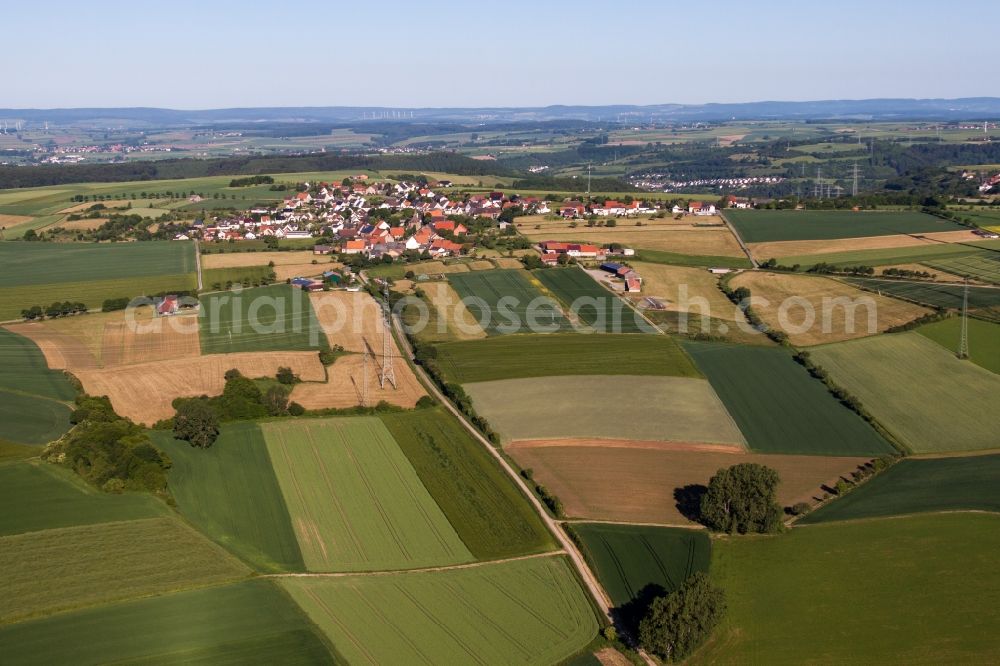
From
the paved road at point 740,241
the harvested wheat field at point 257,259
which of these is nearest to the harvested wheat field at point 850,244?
the paved road at point 740,241

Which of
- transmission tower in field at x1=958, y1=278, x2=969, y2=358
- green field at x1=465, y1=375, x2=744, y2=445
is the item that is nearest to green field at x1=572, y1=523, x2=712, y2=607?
green field at x1=465, y1=375, x2=744, y2=445

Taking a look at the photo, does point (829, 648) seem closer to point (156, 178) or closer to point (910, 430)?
point (910, 430)

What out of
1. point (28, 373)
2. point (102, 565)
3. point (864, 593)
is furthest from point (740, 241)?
point (102, 565)

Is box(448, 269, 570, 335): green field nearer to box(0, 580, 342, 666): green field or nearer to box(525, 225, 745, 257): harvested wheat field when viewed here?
box(525, 225, 745, 257): harvested wheat field

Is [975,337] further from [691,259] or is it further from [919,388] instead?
[691,259]

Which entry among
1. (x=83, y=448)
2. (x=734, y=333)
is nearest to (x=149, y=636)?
(x=83, y=448)

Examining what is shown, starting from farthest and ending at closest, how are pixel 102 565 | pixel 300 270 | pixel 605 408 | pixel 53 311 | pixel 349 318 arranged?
pixel 300 270 < pixel 53 311 < pixel 349 318 < pixel 605 408 < pixel 102 565
